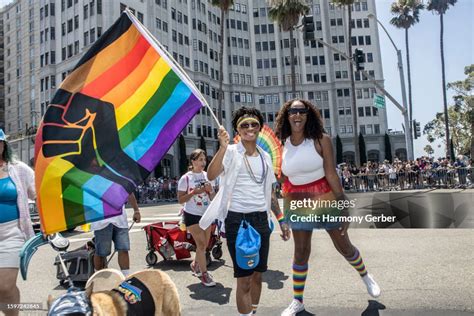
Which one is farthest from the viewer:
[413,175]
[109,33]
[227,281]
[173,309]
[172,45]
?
[172,45]

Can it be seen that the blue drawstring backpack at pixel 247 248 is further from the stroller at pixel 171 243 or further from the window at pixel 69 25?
the window at pixel 69 25

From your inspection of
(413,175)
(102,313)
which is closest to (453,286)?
(102,313)

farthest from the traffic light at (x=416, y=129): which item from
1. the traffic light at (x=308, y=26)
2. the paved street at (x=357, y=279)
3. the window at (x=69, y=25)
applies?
the window at (x=69, y=25)

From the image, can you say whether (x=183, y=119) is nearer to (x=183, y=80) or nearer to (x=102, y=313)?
(x=183, y=80)

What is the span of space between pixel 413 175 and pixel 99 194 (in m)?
22.5

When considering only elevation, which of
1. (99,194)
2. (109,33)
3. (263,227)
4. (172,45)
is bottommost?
(263,227)

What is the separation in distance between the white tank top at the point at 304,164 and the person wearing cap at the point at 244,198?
49cm

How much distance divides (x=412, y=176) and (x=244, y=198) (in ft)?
70.5

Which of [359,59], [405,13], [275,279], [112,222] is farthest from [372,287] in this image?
[405,13]

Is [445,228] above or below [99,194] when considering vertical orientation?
below

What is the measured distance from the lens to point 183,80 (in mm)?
3162

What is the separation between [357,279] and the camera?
504 cm

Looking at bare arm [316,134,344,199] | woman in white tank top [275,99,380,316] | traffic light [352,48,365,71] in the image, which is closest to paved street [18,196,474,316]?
woman in white tank top [275,99,380,316]

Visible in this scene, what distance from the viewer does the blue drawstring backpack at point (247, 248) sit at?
315 cm
